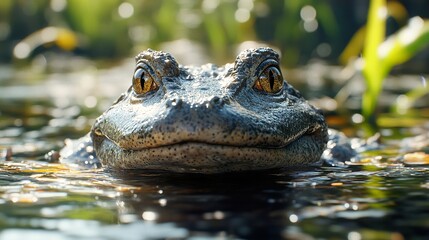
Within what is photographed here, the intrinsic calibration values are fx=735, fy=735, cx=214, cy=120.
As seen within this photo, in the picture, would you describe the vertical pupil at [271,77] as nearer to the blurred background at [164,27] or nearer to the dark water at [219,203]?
the dark water at [219,203]

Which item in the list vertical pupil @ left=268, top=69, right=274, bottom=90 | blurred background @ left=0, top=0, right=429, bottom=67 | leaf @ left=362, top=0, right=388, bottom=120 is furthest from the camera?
blurred background @ left=0, top=0, right=429, bottom=67

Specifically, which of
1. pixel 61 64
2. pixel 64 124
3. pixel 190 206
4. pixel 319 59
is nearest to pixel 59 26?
pixel 61 64

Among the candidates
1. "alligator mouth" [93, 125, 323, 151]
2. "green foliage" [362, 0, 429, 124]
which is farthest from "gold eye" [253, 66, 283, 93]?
"green foliage" [362, 0, 429, 124]

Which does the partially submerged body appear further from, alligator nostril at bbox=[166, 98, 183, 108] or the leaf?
the leaf

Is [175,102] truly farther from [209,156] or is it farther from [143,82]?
[143,82]

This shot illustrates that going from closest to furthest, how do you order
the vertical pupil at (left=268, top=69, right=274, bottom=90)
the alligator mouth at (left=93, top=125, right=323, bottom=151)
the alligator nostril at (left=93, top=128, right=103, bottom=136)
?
the alligator mouth at (left=93, top=125, right=323, bottom=151)
the vertical pupil at (left=268, top=69, right=274, bottom=90)
the alligator nostril at (left=93, top=128, right=103, bottom=136)

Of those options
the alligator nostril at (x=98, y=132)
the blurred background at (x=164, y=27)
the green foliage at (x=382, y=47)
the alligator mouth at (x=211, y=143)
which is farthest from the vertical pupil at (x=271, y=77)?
the blurred background at (x=164, y=27)

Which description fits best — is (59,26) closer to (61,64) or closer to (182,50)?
(61,64)
